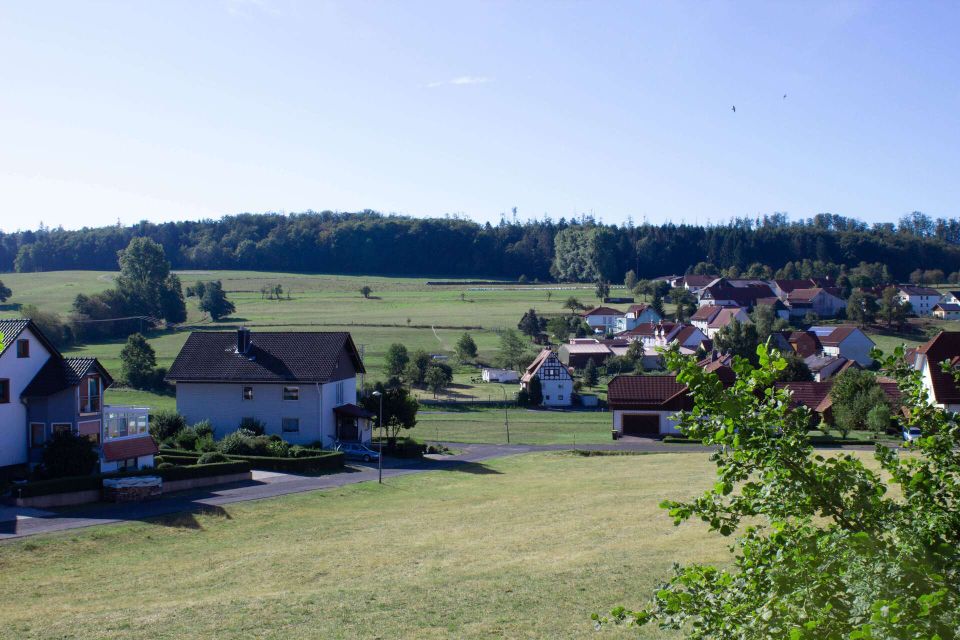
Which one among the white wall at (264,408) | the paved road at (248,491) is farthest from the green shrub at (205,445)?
the white wall at (264,408)

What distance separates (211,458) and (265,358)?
12.4 metres

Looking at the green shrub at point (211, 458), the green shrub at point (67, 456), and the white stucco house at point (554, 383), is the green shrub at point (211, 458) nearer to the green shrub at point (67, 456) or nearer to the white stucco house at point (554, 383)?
the green shrub at point (67, 456)

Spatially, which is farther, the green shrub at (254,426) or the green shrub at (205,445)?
the green shrub at (254,426)

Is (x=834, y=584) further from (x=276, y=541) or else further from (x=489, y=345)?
(x=489, y=345)

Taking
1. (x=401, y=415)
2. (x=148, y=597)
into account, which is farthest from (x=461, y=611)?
(x=401, y=415)

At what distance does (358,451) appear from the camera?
51.2 meters

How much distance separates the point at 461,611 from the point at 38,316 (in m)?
93.2

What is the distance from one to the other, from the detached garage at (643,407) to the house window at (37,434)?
37.0 metres

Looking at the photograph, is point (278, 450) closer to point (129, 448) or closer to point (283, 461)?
point (283, 461)

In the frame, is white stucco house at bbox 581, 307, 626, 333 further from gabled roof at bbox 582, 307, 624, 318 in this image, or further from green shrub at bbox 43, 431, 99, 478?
green shrub at bbox 43, 431, 99, 478

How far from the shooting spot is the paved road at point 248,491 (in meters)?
30.1

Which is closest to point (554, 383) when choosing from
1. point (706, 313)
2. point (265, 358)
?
point (265, 358)

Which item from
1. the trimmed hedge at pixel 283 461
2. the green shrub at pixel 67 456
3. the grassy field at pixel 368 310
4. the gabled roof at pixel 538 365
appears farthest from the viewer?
the grassy field at pixel 368 310

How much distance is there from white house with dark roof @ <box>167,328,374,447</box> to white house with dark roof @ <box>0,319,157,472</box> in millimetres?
12294
